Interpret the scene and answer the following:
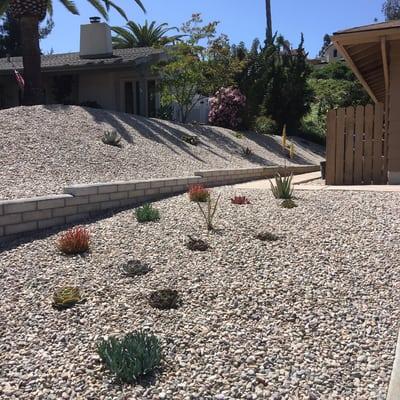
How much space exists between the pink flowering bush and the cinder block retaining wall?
1115 cm

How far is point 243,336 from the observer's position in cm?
398

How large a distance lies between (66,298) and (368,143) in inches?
297

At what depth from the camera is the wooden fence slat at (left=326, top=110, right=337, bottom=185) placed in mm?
10570

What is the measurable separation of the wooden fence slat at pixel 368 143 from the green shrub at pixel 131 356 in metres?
7.80

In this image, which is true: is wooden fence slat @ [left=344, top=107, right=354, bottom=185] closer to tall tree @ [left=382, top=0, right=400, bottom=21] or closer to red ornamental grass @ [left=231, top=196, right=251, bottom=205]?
red ornamental grass @ [left=231, top=196, right=251, bottom=205]

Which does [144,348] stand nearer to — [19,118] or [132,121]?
[19,118]

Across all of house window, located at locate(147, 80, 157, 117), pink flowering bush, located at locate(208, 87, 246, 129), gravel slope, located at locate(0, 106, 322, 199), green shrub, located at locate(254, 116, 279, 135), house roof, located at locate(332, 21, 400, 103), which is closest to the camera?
gravel slope, located at locate(0, 106, 322, 199)

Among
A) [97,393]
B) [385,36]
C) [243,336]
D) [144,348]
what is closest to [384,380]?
[243,336]

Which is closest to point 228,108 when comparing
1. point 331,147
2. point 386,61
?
point 331,147

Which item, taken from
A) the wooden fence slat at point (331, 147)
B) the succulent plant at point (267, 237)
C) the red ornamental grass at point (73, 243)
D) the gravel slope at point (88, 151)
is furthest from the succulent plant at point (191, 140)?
the red ornamental grass at point (73, 243)

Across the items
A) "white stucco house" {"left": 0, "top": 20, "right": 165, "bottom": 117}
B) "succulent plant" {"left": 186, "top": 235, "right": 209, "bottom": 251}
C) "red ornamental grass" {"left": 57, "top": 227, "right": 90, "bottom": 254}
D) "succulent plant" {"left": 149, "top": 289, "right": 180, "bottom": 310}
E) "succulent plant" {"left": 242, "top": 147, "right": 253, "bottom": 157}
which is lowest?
"succulent plant" {"left": 149, "top": 289, "right": 180, "bottom": 310}

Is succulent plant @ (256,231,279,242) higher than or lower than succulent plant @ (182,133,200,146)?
lower

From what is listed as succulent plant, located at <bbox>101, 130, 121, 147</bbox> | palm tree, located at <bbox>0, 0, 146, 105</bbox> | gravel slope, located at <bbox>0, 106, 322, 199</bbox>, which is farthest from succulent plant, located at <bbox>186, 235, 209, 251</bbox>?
palm tree, located at <bbox>0, 0, 146, 105</bbox>

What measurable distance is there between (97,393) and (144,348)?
0.41 metres
